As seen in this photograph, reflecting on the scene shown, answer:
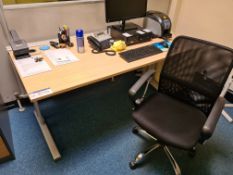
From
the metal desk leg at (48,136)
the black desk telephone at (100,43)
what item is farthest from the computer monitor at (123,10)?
the metal desk leg at (48,136)

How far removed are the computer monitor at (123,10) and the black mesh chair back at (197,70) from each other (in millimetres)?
667

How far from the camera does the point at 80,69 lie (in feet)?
4.76

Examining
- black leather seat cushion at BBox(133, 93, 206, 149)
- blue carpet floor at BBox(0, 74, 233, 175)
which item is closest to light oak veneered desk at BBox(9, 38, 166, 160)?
blue carpet floor at BBox(0, 74, 233, 175)

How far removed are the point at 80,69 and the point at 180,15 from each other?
1.74 meters

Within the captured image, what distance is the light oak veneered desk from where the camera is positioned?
4.12 feet

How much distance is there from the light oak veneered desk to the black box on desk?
0.27 meters

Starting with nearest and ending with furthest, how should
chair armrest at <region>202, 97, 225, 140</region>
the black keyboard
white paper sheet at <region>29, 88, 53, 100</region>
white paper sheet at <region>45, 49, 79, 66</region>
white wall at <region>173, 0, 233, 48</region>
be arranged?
chair armrest at <region>202, 97, 225, 140</region> → white paper sheet at <region>29, 88, 53, 100</region> → white paper sheet at <region>45, 49, 79, 66</region> → the black keyboard → white wall at <region>173, 0, 233, 48</region>

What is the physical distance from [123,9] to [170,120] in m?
1.14

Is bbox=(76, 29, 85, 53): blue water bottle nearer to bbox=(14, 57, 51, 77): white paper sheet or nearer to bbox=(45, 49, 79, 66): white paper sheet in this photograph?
bbox=(45, 49, 79, 66): white paper sheet

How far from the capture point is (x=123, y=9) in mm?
1798

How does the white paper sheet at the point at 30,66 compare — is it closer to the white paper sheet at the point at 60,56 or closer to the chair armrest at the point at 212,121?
the white paper sheet at the point at 60,56

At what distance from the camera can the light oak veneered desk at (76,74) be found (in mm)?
1256

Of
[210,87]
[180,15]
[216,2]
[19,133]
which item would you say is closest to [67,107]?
[19,133]

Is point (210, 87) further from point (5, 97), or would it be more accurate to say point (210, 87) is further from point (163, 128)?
point (5, 97)
